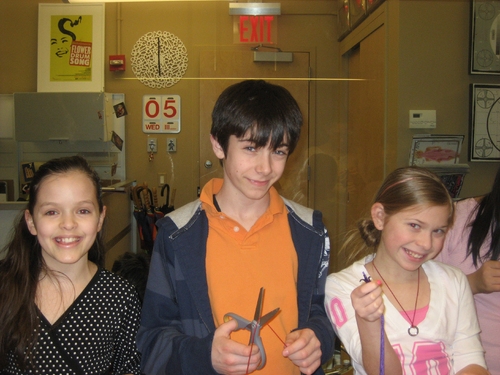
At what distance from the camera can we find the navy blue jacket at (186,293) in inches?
40.3

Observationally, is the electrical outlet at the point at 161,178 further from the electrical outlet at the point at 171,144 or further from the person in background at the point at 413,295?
the person in background at the point at 413,295

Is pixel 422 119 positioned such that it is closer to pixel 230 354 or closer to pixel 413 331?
pixel 413 331

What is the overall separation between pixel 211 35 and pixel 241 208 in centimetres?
185

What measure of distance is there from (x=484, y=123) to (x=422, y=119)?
35 centimetres

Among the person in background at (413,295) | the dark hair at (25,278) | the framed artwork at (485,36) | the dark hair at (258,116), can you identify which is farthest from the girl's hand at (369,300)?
the framed artwork at (485,36)

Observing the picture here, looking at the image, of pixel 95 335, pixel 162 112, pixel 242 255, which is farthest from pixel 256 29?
pixel 95 335

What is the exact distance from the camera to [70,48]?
2.61 meters

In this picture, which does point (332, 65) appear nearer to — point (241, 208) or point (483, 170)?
point (483, 170)

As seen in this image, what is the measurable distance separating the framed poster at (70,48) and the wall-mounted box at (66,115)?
0.16 ft

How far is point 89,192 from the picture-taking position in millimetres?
1164

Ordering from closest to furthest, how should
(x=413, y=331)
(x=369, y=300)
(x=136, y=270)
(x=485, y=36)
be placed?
1. (x=369, y=300)
2. (x=413, y=331)
3. (x=136, y=270)
4. (x=485, y=36)

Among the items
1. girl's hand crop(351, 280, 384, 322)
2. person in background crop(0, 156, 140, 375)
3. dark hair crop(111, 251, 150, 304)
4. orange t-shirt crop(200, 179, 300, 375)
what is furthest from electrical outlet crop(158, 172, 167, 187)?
girl's hand crop(351, 280, 384, 322)

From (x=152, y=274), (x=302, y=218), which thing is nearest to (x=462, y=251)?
(x=302, y=218)

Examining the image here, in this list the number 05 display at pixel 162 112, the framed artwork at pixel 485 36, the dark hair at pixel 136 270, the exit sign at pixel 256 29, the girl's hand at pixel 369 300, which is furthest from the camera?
the exit sign at pixel 256 29
